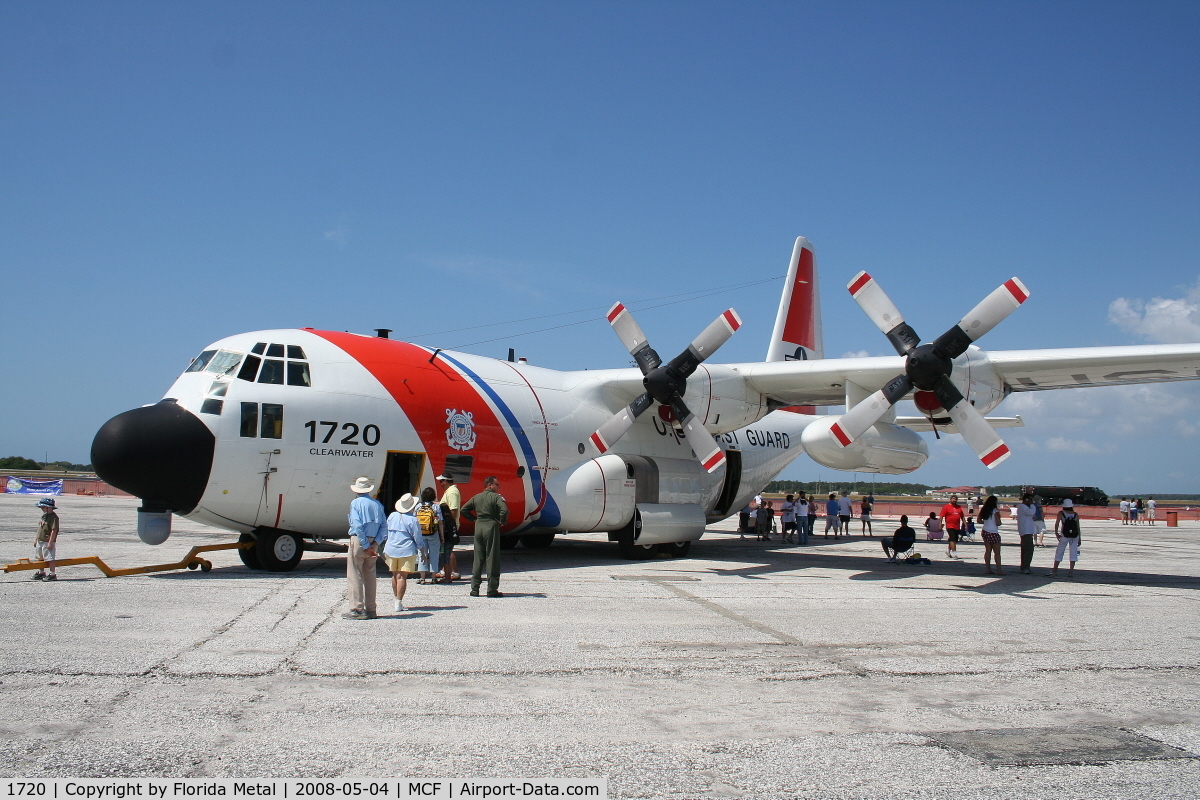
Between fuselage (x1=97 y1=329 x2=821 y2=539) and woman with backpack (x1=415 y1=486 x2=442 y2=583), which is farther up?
fuselage (x1=97 y1=329 x2=821 y2=539)

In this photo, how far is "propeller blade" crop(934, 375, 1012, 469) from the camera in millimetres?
13680

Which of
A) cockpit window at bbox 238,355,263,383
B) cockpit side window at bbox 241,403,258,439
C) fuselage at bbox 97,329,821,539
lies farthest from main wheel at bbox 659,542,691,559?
cockpit window at bbox 238,355,263,383

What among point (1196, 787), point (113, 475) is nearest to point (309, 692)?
point (1196, 787)

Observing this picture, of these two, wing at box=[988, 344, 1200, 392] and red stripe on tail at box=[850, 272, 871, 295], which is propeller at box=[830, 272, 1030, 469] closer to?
red stripe on tail at box=[850, 272, 871, 295]

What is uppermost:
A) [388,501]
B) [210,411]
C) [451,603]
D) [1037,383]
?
[1037,383]

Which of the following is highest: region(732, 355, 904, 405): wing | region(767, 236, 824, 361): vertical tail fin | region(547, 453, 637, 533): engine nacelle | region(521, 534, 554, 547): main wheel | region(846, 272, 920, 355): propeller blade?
region(767, 236, 824, 361): vertical tail fin

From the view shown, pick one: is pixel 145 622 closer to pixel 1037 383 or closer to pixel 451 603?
pixel 451 603

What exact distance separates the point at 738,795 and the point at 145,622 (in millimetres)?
6673

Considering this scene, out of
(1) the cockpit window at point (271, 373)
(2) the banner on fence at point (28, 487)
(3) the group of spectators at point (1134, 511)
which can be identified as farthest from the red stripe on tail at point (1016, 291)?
(2) the banner on fence at point (28, 487)

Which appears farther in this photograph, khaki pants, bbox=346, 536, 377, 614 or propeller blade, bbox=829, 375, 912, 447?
propeller blade, bbox=829, 375, 912, 447

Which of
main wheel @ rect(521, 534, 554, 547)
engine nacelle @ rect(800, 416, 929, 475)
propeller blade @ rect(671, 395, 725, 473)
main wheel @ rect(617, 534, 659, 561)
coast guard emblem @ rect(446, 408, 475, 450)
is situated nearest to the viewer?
coast guard emblem @ rect(446, 408, 475, 450)

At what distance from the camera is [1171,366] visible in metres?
13.9

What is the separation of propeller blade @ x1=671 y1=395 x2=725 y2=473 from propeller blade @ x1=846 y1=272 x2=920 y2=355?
366 cm

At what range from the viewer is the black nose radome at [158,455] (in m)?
11.3
